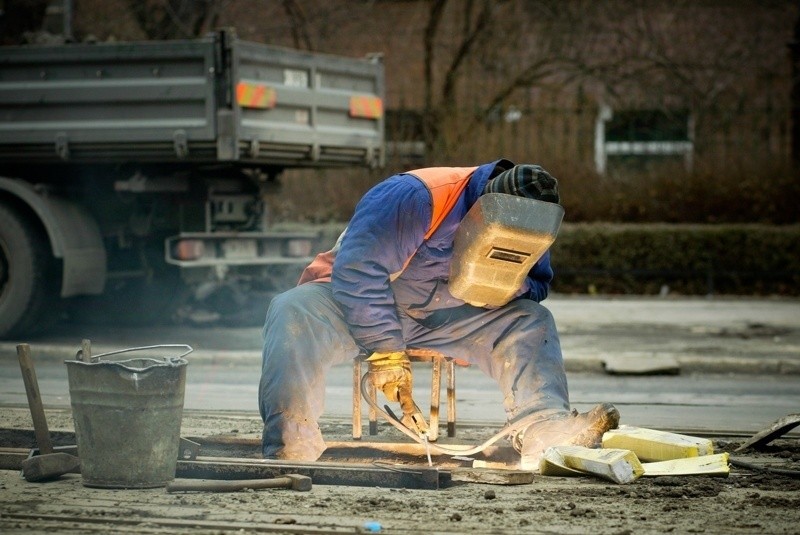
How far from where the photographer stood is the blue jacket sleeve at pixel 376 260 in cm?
575

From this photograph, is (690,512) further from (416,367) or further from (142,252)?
(142,252)

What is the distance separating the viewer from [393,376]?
583cm

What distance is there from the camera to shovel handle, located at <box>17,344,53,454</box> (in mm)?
5426

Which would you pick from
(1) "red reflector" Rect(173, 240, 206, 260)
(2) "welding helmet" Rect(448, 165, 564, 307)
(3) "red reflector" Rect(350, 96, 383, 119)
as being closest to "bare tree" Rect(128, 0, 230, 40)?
(3) "red reflector" Rect(350, 96, 383, 119)

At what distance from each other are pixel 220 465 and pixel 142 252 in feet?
22.7

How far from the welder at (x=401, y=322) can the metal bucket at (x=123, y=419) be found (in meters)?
0.68

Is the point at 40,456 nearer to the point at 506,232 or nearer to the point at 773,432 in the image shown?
the point at 506,232

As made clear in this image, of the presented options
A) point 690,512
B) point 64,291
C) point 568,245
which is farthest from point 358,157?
point 690,512

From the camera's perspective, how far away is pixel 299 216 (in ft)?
59.2

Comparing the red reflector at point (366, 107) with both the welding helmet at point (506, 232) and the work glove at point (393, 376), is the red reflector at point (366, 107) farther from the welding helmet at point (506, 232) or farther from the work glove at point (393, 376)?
the work glove at point (393, 376)

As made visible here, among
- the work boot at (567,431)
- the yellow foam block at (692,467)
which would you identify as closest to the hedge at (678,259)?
the work boot at (567,431)

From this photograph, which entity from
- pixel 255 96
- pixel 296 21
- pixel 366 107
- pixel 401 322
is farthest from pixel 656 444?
pixel 296 21

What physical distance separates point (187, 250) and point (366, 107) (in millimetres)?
2359

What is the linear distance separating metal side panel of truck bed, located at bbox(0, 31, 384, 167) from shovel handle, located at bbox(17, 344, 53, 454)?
5.22 meters
